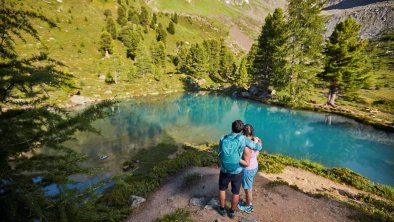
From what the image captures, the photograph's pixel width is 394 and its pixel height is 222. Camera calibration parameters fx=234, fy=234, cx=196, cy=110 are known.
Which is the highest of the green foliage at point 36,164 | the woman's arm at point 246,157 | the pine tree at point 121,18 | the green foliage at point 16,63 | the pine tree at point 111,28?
the pine tree at point 121,18

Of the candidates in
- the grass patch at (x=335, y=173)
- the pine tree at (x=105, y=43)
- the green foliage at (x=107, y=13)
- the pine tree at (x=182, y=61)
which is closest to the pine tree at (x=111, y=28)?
the pine tree at (x=105, y=43)

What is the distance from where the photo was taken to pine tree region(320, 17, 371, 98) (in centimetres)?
3638

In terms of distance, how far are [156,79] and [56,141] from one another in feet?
212

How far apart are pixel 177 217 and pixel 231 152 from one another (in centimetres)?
395

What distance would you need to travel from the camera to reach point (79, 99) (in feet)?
141

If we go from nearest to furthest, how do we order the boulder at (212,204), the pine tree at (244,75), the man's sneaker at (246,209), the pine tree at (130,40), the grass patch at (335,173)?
1. the man's sneaker at (246,209)
2. the boulder at (212,204)
3. the grass patch at (335,173)
4. the pine tree at (244,75)
5. the pine tree at (130,40)

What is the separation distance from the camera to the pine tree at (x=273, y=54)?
39406 millimetres

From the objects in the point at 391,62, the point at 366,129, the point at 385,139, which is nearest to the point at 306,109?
the point at 366,129

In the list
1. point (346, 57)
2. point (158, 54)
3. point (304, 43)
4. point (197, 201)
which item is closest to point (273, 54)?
point (304, 43)

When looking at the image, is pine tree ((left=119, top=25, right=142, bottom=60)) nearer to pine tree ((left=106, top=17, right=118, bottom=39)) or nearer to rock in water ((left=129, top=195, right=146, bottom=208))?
pine tree ((left=106, top=17, right=118, bottom=39))

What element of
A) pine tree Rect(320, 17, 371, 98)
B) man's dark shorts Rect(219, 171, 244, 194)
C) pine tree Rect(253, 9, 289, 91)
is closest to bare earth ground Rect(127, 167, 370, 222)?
man's dark shorts Rect(219, 171, 244, 194)

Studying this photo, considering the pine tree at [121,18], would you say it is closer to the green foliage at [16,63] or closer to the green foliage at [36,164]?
the green foliage at [16,63]

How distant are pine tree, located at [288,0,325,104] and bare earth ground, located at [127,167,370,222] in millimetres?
26519

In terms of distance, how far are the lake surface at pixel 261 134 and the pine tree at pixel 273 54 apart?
577cm
